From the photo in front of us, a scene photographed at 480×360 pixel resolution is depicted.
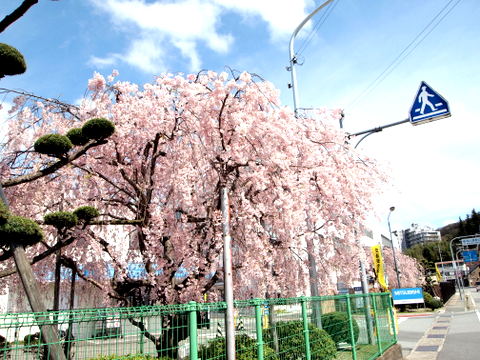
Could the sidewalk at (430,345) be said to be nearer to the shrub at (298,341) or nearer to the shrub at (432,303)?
the shrub at (298,341)

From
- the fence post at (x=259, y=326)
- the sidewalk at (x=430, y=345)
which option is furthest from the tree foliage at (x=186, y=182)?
the sidewalk at (x=430, y=345)

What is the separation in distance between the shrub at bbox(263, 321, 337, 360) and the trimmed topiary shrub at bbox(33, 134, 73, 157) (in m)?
4.41

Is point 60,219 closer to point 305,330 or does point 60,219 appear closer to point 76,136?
point 76,136

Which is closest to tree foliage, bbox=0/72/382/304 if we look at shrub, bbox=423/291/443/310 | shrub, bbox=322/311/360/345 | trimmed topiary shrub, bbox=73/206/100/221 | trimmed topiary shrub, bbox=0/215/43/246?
trimmed topiary shrub, bbox=73/206/100/221

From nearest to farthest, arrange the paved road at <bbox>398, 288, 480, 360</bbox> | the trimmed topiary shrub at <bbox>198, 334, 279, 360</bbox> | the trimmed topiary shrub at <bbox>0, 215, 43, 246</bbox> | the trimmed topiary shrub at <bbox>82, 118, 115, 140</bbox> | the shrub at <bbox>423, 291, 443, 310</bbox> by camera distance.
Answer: the trimmed topiary shrub at <bbox>198, 334, 279, 360</bbox> < the trimmed topiary shrub at <bbox>0, 215, 43, 246</bbox> < the trimmed topiary shrub at <bbox>82, 118, 115, 140</bbox> < the paved road at <bbox>398, 288, 480, 360</bbox> < the shrub at <bbox>423, 291, 443, 310</bbox>

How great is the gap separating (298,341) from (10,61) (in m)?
6.56

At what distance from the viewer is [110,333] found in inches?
131

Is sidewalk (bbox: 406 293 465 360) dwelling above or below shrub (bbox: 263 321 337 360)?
below

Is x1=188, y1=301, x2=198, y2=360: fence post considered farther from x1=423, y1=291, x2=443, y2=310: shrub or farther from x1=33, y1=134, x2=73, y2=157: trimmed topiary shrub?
x1=423, y1=291, x2=443, y2=310: shrub

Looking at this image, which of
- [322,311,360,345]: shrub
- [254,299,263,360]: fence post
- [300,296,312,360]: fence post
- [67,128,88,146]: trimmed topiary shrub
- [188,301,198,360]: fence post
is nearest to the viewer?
[188,301,198,360]: fence post

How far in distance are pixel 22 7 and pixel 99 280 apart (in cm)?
669

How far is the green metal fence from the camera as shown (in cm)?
326

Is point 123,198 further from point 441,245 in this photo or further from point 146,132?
point 441,245

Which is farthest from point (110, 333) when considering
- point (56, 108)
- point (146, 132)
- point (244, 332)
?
point (56, 108)
